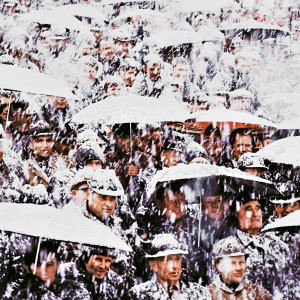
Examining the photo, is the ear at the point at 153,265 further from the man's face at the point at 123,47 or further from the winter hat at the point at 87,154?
the man's face at the point at 123,47

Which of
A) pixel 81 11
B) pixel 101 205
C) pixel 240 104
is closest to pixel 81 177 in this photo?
pixel 101 205

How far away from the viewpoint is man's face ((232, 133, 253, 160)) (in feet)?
19.5

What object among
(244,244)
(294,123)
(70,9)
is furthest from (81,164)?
(70,9)

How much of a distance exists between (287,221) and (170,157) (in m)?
1.24

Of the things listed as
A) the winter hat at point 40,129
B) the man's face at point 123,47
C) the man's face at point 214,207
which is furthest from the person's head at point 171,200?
the man's face at point 123,47

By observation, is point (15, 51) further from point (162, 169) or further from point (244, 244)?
point (244, 244)

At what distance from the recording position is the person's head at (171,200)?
211 inches

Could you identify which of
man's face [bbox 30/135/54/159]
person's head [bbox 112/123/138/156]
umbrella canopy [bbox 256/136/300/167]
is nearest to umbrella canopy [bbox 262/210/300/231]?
umbrella canopy [bbox 256/136/300/167]

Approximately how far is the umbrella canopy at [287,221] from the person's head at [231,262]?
1.03 feet

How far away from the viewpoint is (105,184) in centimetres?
518

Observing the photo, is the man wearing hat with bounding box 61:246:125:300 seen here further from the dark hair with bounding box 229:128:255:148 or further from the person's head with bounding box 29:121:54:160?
the dark hair with bounding box 229:128:255:148

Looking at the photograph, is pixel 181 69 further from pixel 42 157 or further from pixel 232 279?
pixel 232 279

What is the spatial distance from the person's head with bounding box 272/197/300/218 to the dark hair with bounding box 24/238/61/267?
1996 mm

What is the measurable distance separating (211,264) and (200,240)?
231 millimetres
